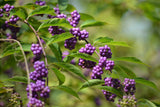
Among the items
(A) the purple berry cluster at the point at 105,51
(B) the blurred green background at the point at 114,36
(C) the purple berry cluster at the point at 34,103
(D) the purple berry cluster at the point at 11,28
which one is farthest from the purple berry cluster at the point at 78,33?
(B) the blurred green background at the point at 114,36

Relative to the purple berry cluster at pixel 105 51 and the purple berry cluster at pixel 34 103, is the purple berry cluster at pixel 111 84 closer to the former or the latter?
the purple berry cluster at pixel 105 51

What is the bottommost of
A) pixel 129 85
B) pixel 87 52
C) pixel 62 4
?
pixel 129 85

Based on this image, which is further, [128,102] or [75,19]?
[75,19]

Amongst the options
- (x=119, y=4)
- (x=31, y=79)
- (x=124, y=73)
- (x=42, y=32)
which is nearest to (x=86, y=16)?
(x=42, y=32)

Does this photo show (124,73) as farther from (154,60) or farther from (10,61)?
(154,60)

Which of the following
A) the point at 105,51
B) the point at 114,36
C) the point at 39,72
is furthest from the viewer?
the point at 114,36

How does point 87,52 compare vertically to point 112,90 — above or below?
above

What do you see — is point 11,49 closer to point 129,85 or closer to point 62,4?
point 62,4

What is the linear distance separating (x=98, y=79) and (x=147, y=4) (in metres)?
3.16

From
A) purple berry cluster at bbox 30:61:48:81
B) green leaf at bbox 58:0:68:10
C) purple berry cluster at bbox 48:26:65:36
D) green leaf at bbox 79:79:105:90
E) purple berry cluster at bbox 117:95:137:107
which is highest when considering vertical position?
green leaf at bbox 58:0:68:10

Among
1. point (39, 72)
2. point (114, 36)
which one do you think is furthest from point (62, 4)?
point (114, 36)

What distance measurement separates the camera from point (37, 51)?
1.69 meters

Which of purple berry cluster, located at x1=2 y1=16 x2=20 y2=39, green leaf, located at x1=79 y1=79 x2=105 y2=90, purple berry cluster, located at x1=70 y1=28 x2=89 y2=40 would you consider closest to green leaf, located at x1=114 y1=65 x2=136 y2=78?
green leaf, located at x1=79 y1=79 x2=105 y2=90

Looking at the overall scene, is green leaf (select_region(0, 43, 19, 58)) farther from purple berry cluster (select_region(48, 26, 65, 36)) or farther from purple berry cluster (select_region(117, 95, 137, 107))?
purple berry cluster (select_region(117, 95, 137, 107))
